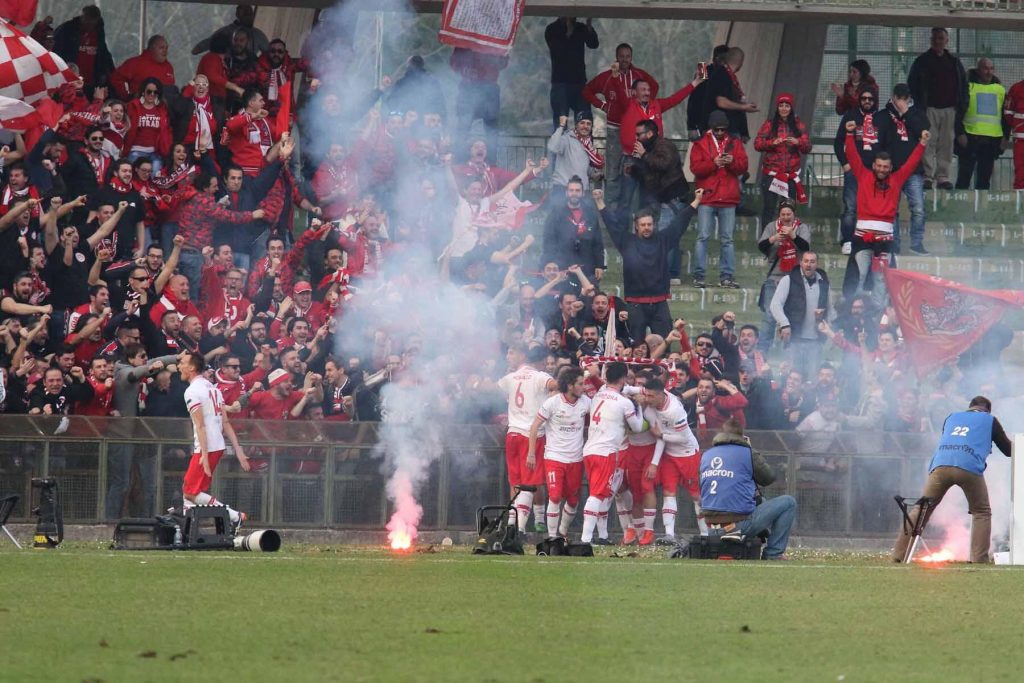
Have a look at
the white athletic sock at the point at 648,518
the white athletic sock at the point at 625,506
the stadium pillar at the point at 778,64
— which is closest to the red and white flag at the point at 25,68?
Answer: the white athletic sock at the point at 625,506

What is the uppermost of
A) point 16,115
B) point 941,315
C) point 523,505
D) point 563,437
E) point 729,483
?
point 16,115

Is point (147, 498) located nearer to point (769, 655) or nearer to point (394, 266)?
point (394, 266)

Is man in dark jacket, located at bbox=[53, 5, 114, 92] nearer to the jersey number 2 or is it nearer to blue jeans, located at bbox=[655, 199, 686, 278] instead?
blue jeans, located at bbox=[655, 199, 686, 278]

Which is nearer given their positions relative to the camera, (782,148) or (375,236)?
(375,236)

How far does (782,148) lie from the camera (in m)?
25.6

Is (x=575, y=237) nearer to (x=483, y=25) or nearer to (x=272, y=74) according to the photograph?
(x=483, y=25)

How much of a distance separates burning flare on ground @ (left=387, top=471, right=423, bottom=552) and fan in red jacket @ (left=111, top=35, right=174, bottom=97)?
608cm

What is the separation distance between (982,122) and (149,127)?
1178 cm

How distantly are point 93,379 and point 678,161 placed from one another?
838cm

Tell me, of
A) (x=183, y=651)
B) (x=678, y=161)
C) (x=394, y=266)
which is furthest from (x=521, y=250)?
(x=183, y=651)

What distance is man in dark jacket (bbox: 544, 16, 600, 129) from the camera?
81.6ft

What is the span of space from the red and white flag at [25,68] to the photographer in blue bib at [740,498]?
788 centimetres

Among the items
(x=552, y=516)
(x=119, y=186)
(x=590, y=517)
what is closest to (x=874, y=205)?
(x=552, y=516)

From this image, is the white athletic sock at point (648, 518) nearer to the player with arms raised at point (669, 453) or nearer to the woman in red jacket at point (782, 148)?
the player with arms raised at point (669, 453)
